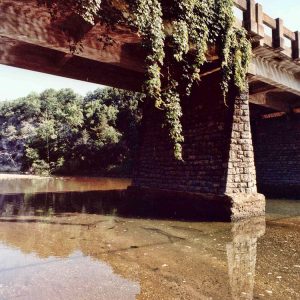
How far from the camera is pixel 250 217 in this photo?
24.3ft

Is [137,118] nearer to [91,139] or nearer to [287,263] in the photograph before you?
[91,139]

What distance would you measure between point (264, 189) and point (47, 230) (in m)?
11.1

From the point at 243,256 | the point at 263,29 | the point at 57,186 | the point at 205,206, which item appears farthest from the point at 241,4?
the point at 57,186

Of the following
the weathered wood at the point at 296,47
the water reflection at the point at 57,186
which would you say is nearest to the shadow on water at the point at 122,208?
the water reflection at the point at 57,186

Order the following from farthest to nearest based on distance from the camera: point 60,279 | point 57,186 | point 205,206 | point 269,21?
point 57,186 < point 269,21 < point 205,206 < point 60,279

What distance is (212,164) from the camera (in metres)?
7.91

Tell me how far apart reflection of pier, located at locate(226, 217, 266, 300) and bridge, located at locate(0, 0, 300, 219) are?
27.5 inches

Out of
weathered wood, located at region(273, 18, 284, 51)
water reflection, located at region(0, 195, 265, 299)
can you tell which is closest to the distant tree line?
weathered wood, located at region(273, 18, 284, 51)

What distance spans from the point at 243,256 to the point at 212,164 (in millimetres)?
3772

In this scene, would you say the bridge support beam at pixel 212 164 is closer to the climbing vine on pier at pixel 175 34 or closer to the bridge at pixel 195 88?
the bridge at pixel 195 88

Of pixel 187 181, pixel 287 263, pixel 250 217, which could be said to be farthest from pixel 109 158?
pixel 287 263

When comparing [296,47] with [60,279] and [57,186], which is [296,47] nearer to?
[60,279]

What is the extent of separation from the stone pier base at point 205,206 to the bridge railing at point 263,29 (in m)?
4.27

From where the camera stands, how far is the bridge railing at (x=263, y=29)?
25.5 ft
